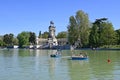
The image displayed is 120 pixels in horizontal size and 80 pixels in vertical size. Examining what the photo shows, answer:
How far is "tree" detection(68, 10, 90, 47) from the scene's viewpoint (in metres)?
118

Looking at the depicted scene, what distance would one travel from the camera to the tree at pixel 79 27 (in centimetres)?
11825

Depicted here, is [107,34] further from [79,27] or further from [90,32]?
[79,27]

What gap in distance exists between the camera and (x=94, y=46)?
11925 cm

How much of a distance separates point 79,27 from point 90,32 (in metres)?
4.54

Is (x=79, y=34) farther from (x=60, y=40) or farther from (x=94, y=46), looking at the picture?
(x=60, y=40)

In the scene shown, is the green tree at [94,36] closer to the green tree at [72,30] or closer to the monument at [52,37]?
the green tree at [72,30]

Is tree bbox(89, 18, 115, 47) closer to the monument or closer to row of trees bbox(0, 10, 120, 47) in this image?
row of trees bbox(0, 10, 120, 47)

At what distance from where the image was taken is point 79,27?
118875mm

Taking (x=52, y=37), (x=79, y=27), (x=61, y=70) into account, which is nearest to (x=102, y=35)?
(x=79, y=27)

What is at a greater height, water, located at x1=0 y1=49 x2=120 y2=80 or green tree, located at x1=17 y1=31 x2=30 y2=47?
green tree, located at x1=17 y1=31 x2=30 y2=47

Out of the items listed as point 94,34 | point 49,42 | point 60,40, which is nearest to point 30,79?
point 94,34

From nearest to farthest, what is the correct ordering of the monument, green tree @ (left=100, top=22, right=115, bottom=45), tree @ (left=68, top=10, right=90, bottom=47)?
green tree @ (left=100, top=22, right=115, bottom=45) < tree @ (left=68, top=10, right=90, bottom=47) < the monument

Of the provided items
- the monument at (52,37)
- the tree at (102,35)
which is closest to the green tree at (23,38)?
the monument at (52,37)

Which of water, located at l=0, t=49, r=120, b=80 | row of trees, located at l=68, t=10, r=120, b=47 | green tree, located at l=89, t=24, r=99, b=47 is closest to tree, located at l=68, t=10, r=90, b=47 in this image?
row of trees, located at l=68, t=10, r=120, b=47
